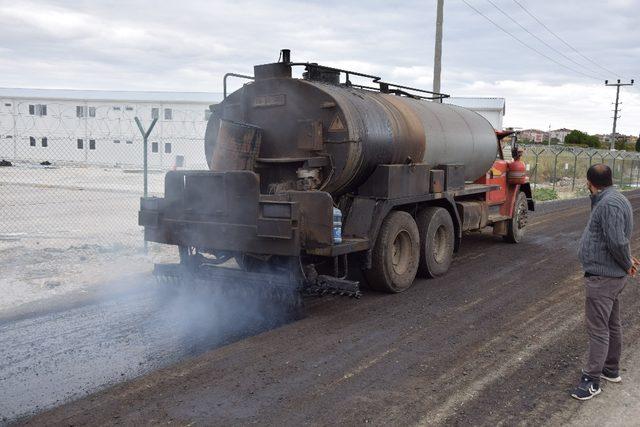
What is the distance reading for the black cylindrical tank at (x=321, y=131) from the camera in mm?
7156

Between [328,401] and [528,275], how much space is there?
558cm

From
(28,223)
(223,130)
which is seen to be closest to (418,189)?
(223,130)

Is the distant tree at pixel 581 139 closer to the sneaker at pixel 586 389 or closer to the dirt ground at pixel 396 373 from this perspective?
the dirt ground at pixel 396 373

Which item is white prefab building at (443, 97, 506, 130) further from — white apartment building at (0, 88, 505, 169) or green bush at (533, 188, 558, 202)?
green bush at (533, 188, 558, 202)

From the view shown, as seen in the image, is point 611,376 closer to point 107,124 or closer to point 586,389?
point 586,389

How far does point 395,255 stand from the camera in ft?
26.0

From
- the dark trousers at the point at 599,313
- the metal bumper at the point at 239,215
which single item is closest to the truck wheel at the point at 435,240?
the metal bumper at the point at 239,215

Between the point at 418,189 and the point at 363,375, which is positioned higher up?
the point at 418,189

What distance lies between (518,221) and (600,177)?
7.80 m

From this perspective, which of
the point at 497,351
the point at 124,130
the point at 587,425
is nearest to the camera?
the point at 587,425

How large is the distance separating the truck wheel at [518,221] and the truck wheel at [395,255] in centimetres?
449

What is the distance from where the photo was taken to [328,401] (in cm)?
427

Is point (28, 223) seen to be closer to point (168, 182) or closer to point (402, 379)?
point (168, 182)

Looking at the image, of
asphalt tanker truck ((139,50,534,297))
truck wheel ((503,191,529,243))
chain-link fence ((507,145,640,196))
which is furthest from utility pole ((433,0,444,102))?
chain-link fence ((507,145,640,196))
